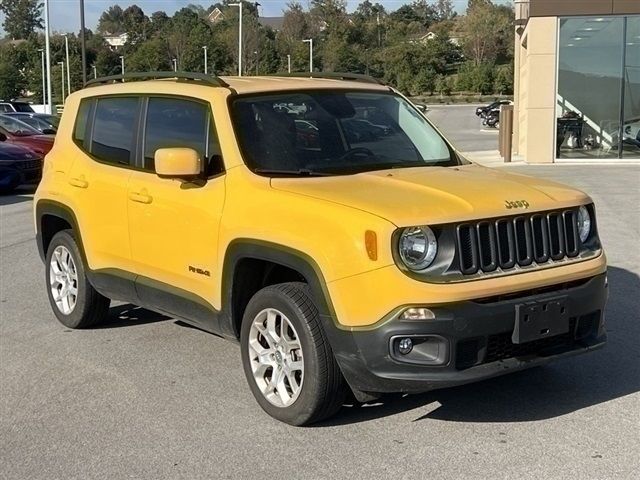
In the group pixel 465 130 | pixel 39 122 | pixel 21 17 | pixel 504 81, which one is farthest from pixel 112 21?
pixel 39 122

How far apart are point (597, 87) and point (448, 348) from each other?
19.8 meters

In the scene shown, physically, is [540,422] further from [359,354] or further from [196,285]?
[196,285]

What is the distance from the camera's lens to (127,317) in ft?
23.2

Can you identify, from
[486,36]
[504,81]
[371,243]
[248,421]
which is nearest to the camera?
[371,243]

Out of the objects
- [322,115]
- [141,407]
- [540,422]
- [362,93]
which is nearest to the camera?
[540,422]

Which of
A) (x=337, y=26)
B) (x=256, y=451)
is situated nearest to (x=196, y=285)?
(x=256, y=451)

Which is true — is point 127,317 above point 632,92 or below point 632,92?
below

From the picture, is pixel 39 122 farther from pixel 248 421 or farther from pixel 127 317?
pixel 248 421

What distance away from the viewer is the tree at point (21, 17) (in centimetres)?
14312

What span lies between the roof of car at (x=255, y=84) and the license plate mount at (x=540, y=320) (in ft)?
7.04

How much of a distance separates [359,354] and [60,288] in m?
3.57

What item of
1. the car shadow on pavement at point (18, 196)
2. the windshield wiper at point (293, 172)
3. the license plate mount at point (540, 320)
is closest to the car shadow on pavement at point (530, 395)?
the license plate mount at point (540, 320)

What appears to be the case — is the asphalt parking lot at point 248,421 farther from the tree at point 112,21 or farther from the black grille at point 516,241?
the tree at point 112,21

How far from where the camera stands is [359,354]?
416 centimetres
